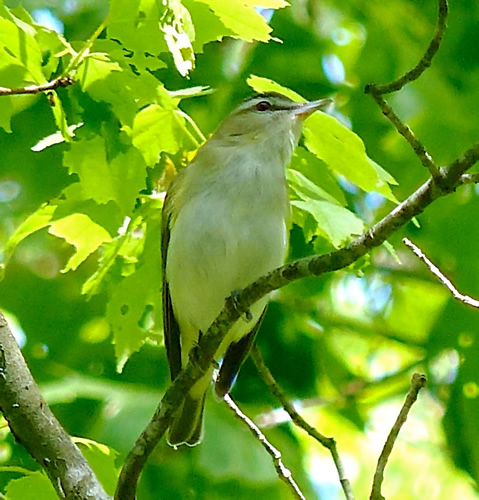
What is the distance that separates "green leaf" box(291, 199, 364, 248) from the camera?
2570mm

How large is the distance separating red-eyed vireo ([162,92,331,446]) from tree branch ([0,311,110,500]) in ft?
2.72

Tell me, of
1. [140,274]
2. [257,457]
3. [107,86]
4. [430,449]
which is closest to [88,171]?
[107,86]

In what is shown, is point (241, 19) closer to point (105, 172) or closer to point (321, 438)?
point (105, 172)

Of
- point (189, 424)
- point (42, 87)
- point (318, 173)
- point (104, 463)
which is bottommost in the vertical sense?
point (189, 424)

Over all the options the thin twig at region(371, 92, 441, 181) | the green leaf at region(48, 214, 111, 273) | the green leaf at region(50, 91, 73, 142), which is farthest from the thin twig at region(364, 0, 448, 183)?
the green leaf at region(48, 214, 111, 273)

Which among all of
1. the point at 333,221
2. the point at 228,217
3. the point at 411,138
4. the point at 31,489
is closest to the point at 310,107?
the point at 228,217

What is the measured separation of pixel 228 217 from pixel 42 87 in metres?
1.11

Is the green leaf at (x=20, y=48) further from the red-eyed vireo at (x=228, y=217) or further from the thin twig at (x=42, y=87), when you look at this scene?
the red-eyed vireo at (x=228, y=217)

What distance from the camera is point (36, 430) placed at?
2.48 metres

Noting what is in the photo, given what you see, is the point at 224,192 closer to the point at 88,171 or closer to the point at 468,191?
the point at 88,171

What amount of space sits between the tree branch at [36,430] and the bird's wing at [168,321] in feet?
2.99

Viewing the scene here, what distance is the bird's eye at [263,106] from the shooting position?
378 cm

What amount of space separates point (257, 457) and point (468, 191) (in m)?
1.50

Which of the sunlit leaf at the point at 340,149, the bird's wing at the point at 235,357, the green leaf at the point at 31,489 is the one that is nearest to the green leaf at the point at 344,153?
the sunlit leaf at the point at 340,149
